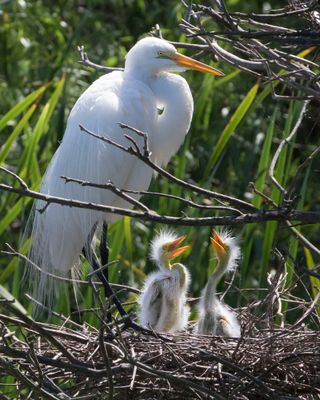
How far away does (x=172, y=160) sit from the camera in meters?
4.76

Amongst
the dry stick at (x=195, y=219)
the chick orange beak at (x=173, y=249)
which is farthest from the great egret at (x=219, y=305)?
the dry stick at (x=195, y=219)

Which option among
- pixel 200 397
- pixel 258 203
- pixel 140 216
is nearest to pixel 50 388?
pixel 200 397

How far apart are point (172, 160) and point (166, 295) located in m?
1.72


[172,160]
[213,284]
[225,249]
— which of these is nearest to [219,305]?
[213,284]

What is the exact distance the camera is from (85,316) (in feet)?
11.2

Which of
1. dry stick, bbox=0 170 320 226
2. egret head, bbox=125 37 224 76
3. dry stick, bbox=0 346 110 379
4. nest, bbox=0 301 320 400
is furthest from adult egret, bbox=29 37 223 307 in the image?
dry stick, bbox=0 170 320 226

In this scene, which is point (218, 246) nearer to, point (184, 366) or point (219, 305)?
point (219, 305)

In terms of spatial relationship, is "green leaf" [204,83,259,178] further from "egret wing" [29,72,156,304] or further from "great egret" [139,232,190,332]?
"great egret" [139,232,190,332]

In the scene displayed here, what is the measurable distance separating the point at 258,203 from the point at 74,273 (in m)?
0.71

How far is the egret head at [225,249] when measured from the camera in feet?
10.4

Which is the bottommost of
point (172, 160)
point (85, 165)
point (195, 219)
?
point (172, 160)

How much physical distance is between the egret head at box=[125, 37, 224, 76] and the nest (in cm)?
99

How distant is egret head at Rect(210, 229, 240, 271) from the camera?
3.17 metres

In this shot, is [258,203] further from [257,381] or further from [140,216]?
[140,216]
